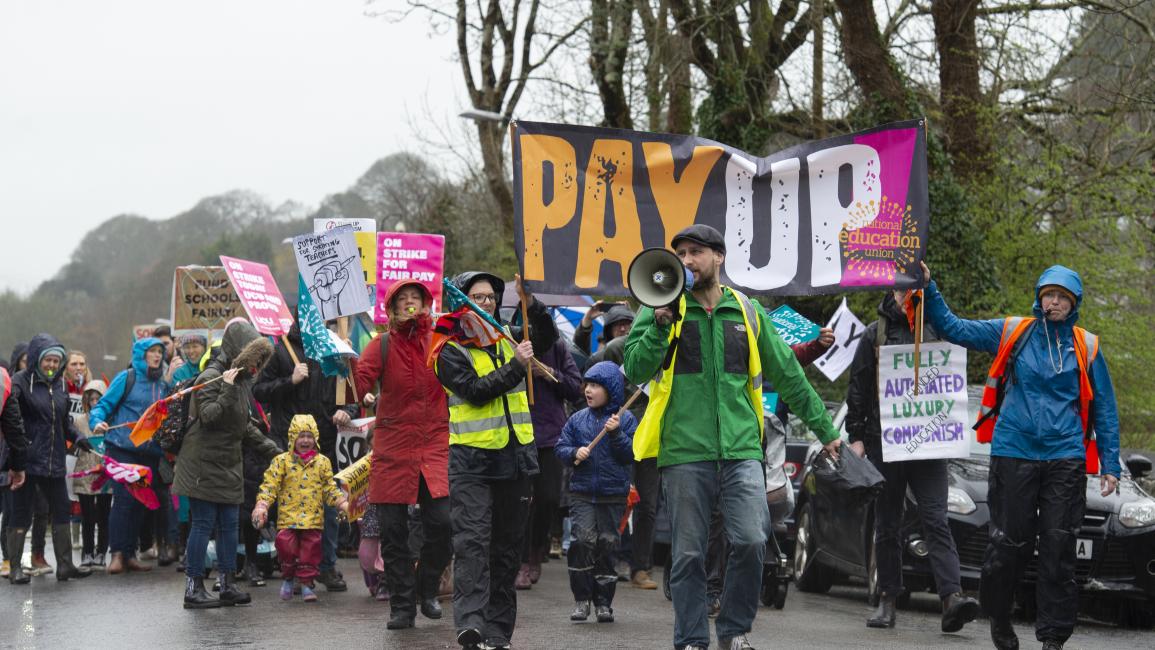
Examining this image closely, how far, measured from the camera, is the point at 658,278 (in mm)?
6633

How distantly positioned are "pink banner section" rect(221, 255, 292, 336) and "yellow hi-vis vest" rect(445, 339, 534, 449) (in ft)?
14.9

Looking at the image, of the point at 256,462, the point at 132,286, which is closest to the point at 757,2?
the point at 256,462

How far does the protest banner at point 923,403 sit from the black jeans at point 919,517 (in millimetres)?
161

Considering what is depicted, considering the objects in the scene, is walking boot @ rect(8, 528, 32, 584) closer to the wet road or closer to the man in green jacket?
the wet road

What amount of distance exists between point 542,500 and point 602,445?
573 millimetres

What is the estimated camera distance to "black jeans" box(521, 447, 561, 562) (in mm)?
9531

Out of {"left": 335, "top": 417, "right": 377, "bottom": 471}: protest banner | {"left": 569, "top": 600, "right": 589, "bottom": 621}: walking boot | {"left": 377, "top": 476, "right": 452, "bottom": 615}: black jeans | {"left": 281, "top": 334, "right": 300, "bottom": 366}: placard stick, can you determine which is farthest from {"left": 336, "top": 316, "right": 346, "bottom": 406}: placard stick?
{"left": 569, "top": 600, "right": 589, "bottom": 621}: walking boot

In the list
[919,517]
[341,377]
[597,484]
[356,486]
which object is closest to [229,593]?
[356,486]

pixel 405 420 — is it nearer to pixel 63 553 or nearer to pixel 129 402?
pixel 63 553

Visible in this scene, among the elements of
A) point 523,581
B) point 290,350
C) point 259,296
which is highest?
point 259,296

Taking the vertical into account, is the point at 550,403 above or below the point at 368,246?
below

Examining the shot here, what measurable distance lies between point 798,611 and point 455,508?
11.2 feet

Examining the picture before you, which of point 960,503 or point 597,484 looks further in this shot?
point 960,503

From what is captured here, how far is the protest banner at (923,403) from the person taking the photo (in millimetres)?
9359
